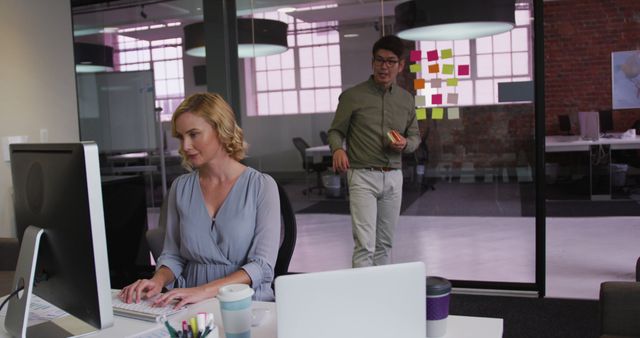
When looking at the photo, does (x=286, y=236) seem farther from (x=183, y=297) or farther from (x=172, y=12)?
(x=172, y=12)

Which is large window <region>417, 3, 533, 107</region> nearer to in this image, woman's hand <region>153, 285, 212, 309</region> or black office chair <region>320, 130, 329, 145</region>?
black office chair <region>320, 130, 329, 145</region>

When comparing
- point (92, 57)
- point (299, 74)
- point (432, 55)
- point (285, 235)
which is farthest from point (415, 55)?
point (92, 57)

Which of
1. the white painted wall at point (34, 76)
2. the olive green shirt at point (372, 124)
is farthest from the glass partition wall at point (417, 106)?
the white painted wall at point (34, 76)

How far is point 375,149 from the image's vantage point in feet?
11.6

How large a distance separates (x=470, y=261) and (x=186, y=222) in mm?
2749

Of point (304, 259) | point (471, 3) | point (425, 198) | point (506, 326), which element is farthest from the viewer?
point (304, 259)

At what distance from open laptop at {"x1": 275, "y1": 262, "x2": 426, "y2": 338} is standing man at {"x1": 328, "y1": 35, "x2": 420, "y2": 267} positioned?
2280mm

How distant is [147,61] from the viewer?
4613mm

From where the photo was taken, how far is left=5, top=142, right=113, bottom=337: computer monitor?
1260 millimetres

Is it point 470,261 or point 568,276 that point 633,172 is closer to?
point 568,276

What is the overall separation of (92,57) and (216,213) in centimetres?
331

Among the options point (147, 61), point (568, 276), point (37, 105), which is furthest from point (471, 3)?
point (37, 105)

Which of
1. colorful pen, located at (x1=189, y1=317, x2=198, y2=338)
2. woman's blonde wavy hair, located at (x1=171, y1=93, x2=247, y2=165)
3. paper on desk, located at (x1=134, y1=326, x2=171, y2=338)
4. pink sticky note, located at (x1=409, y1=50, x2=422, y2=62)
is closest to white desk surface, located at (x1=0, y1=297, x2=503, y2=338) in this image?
paper on desk, located at (x1=134, y1=326, x2=171, y2=338)

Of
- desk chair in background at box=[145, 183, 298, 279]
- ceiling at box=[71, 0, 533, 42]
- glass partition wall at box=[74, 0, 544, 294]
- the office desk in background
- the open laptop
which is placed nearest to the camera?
the open laptop
